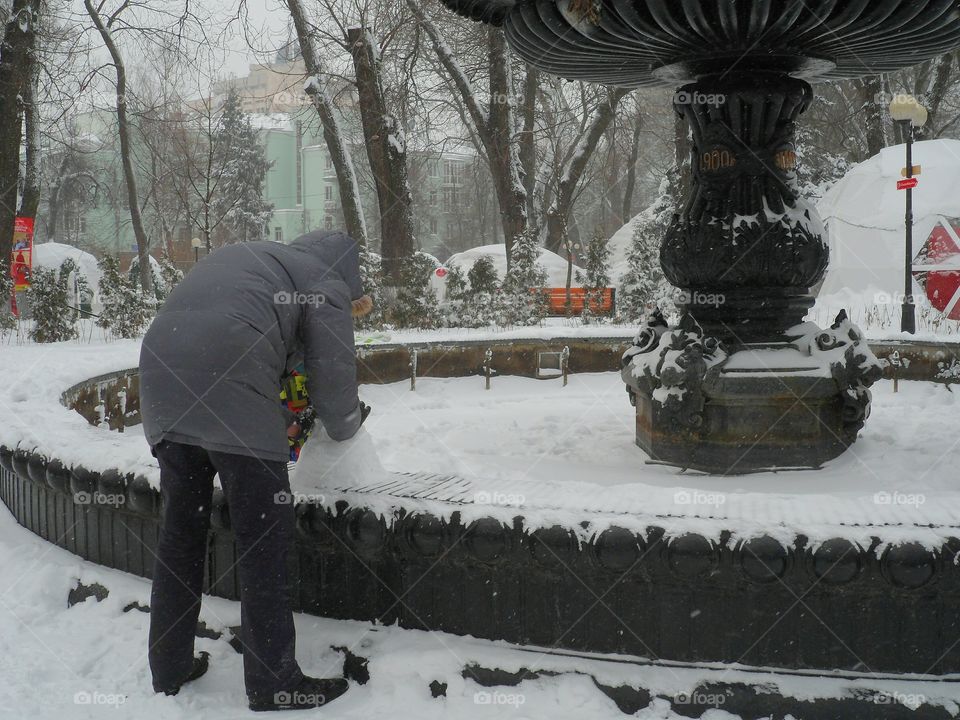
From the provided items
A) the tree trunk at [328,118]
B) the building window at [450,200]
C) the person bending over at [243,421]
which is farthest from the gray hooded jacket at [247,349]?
the building window at [450,200]

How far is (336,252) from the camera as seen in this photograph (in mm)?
3352

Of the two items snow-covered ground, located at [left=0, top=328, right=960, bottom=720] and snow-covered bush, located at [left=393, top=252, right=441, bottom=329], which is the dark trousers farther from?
snow-covered bush, located at [left=393, top=252, right=441, bottom=329]

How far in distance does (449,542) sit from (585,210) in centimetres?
6321

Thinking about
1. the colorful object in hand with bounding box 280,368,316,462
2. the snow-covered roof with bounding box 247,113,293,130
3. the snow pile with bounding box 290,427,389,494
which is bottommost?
the snow pile with bounding box 290,427,389,494

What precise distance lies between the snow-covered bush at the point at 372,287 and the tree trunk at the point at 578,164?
7.49 metres

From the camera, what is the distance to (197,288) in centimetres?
310

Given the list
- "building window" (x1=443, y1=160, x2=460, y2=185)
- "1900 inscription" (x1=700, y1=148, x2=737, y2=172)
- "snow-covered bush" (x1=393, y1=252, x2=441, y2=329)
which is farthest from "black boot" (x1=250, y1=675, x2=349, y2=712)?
"building window" (x1=443, y1=160, x2=460, y2=185)

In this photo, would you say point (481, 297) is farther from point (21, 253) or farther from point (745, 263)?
point (745, 263)

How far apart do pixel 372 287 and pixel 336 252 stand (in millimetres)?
13504

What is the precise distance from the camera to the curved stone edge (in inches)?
112

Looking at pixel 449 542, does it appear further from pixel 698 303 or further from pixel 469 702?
pixel 698 303

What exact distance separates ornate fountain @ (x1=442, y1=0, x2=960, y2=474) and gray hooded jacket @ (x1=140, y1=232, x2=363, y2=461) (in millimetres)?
2491

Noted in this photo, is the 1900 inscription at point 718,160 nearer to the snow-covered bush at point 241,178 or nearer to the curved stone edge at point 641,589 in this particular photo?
the curved stone edge at point 641,589

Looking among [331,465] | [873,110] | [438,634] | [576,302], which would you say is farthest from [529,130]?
[438,634]
